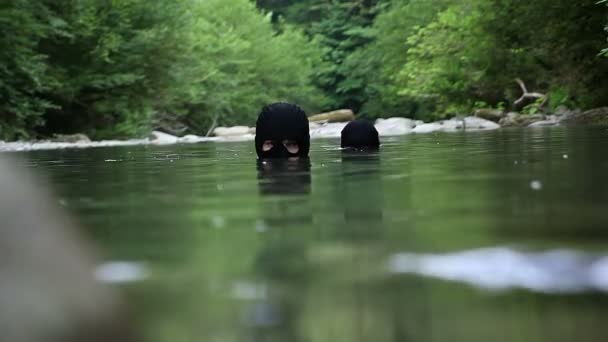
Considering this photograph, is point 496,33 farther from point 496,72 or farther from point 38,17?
point 38,17

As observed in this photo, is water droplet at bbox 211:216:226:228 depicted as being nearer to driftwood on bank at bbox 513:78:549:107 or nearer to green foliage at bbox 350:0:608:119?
green foliage at bbox 350:0:608:119

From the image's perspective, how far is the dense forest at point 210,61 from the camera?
63.2ft

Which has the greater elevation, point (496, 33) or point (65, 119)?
point (496, 33)

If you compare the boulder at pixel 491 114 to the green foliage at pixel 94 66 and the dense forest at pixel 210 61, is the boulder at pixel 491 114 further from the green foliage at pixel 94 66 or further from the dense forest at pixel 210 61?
the green foliage at pixel 94 66

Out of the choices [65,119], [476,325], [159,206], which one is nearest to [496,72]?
[65,119]

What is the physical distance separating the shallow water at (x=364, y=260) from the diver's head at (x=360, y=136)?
17.0 feet

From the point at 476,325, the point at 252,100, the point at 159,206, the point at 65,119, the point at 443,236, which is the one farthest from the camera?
the point at 252,100

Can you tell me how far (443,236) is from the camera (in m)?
2.23

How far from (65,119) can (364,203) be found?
2075 cm

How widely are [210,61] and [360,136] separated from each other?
26.8 meters

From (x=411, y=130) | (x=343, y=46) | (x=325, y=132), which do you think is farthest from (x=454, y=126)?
(x=343, y=46)

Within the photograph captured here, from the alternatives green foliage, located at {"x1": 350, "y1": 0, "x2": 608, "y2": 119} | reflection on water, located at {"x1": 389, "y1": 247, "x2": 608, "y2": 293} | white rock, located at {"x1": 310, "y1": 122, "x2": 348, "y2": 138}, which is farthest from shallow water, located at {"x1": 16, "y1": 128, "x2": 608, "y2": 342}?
green foliage, located at {"x1": 350, "y1": 0, "x2": 608, "y2": 119}

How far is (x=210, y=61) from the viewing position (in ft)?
116

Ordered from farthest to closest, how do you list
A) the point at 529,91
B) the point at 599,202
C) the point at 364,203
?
the point at 529,91, the point at 364,203, the point at 599,202
